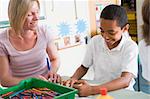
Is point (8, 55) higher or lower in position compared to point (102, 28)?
lower

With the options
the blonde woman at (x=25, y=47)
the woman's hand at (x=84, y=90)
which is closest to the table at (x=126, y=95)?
the woman's hand at (x=84, y=90)

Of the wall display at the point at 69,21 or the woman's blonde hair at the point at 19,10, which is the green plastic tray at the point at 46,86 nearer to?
the woman's blonde hair at the point at 19,10

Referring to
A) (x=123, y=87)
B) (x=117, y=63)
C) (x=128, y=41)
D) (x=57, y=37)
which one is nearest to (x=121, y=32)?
(x=128, y=41)

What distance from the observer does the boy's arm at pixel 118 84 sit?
1.09 meters

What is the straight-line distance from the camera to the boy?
3.82 feet

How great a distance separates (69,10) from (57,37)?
266 millimetres

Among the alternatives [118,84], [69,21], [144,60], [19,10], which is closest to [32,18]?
[19,10]

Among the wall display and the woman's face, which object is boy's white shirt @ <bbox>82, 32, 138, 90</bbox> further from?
the wall display

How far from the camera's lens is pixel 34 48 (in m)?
1.30

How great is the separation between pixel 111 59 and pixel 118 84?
0.75 feet

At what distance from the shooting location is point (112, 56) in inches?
52.7

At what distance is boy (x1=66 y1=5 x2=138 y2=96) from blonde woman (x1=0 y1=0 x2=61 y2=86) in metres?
0.19

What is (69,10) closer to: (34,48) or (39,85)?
(34,48)

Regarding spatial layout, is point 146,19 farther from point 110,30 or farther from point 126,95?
point 126,95
